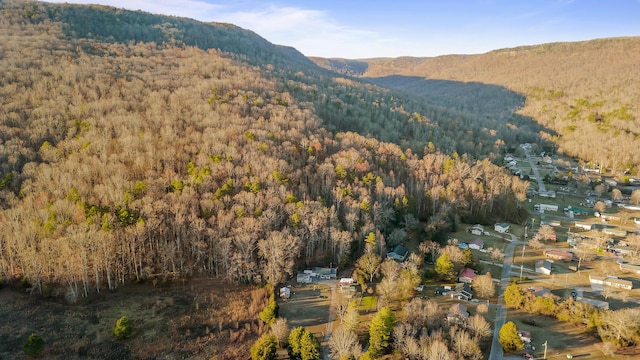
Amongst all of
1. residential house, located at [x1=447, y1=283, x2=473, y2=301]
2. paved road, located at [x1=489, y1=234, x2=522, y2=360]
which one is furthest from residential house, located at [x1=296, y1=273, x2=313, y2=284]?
paved road, located at [x1=489, y1=234, x2=522, y2=360]

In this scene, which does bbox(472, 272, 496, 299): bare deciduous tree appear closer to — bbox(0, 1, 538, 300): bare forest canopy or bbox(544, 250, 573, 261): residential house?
bbox(0, 1, 538, 300): bare forest canopy

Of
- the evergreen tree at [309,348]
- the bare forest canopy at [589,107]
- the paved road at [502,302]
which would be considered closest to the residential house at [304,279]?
the evergreen tree at [309,348]

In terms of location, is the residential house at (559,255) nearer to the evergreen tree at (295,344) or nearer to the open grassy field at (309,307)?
the open grassy field at (309,307)

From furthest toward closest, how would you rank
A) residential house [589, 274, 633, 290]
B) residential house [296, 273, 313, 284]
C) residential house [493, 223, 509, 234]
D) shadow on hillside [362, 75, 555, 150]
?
shadow on hillside [362, 75, 555, 150] < residential house [493, 223, 509, 234] < residential house [589, 274, 633, 290] < residential house [296, 273, 313, 284]

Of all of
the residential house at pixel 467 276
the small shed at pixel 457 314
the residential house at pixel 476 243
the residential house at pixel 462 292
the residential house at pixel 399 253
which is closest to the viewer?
the small shed at pixel 457 314

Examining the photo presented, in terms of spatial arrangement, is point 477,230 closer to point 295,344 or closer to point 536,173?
point 295,344

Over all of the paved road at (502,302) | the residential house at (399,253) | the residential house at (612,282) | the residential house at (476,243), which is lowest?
the paved road at (502,302)

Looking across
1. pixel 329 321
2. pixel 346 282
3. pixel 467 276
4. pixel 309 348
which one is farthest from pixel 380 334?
pixel 467 276
